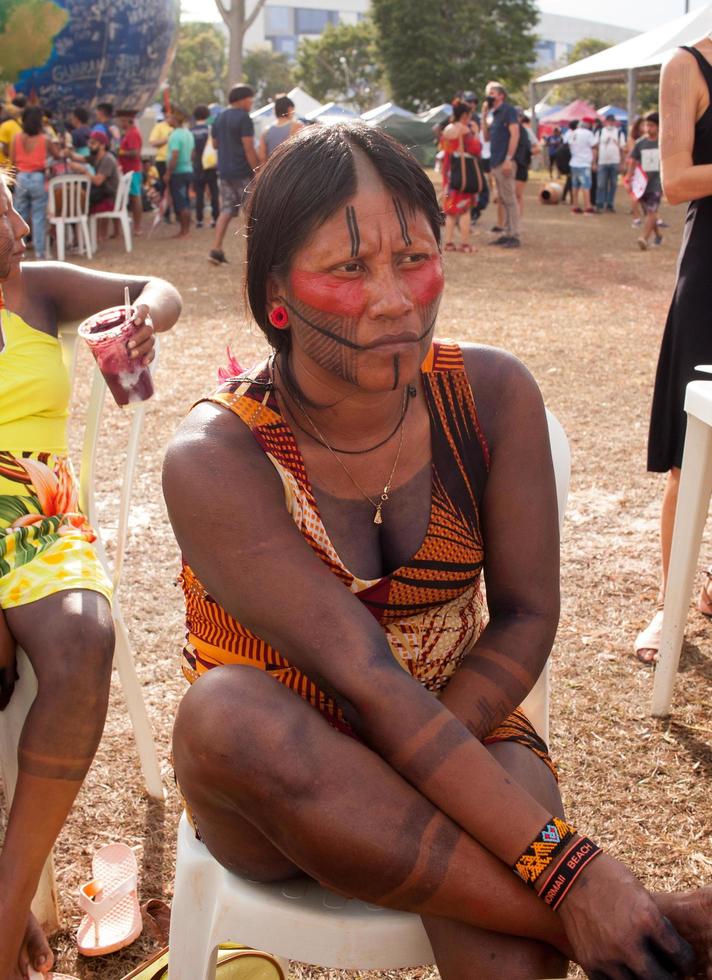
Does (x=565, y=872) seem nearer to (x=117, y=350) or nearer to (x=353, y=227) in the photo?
(x=353, y=227)

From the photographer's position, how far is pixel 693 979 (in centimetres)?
130

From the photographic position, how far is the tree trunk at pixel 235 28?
2514 cm

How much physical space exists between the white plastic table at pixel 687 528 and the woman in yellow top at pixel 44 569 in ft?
4.32

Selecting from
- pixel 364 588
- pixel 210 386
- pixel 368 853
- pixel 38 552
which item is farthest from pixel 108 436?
pixel 368 853

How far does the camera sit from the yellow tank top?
230 centimetres

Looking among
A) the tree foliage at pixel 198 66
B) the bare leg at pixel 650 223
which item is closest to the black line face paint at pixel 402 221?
the bare leg at pixel 650 223

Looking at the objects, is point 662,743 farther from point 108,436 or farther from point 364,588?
point 108,436

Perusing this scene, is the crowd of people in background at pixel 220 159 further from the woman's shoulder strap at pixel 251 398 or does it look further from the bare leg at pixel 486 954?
the bare leg at pixel 486 954

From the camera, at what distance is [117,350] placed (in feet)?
7.09

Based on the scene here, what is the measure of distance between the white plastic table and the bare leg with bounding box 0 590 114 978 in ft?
4.87

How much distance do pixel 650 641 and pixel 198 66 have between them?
7954 cm

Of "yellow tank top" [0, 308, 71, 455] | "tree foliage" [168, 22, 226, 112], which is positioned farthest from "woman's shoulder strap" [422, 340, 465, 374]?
"tree foliage" [168, 22, 226, 112]

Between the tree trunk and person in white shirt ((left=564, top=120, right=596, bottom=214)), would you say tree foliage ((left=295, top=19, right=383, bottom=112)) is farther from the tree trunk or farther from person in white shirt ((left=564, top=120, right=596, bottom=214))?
person in white shirt ((left=564, top=120, right=596, bottom=214))

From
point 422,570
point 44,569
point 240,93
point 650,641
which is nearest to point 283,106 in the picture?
point 240,93
